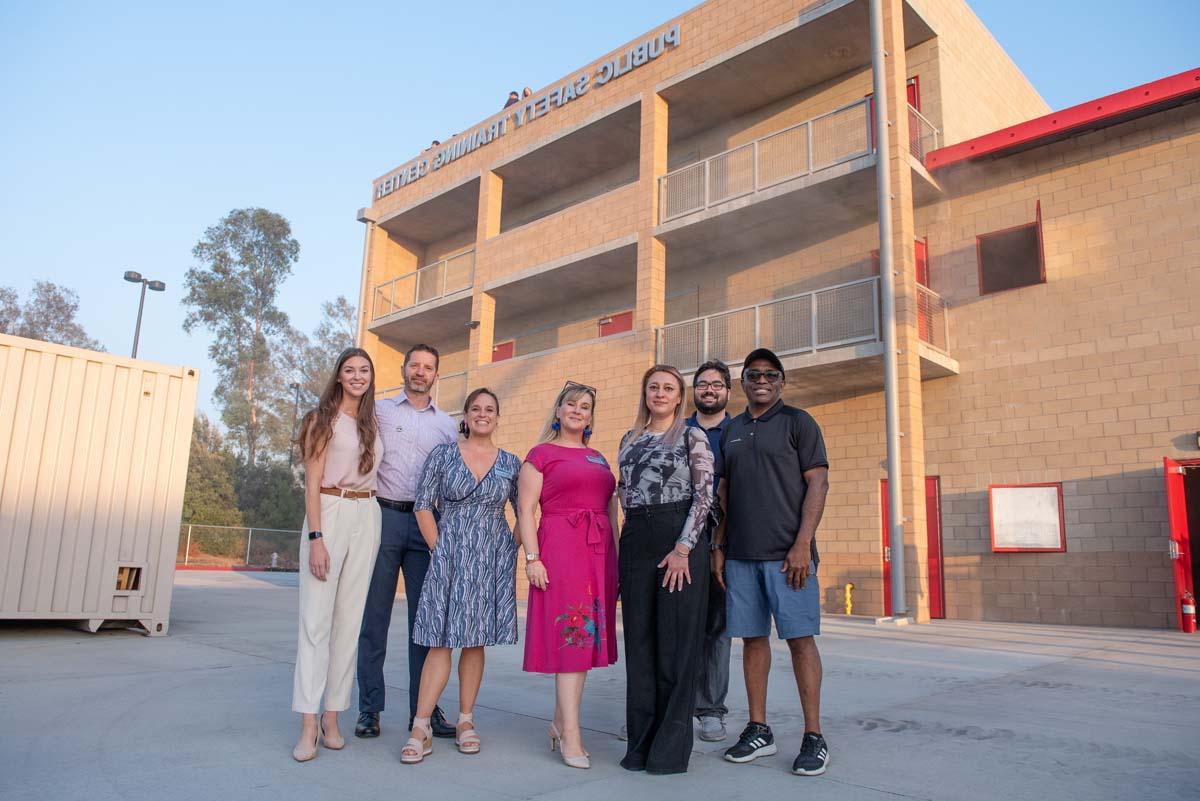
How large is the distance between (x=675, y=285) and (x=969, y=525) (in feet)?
23.4

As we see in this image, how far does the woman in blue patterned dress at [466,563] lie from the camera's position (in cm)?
371

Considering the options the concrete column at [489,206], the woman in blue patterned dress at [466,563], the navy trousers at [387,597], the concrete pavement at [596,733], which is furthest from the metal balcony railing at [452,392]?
the woman in blue patterned dress at [466,563]

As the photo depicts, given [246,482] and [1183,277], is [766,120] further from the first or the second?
[246,482]

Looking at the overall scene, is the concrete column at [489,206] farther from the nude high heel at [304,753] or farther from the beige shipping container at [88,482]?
the nude high heel at [304,753]

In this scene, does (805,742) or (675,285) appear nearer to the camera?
(805,742)

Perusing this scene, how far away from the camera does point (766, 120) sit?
15.3 m

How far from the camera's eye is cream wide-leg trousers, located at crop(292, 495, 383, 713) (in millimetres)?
3688

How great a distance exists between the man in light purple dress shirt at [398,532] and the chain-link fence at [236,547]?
27805mm

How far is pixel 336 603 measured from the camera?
12.6 ft

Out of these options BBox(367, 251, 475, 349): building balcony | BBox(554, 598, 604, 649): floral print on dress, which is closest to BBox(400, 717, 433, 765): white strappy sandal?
BBox(554, 598, 604, 649): floral print on dress

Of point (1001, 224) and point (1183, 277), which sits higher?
point (1001, 224)

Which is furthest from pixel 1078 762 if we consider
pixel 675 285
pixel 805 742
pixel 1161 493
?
pixel 675 285

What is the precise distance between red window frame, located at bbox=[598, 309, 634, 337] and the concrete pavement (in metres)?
10.5

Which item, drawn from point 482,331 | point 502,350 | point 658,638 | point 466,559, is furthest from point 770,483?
point 502,350
